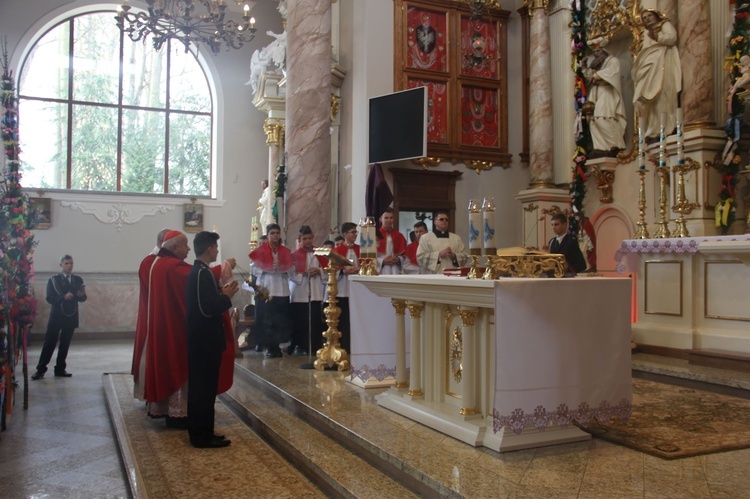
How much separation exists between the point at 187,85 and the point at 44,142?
327 centimetres

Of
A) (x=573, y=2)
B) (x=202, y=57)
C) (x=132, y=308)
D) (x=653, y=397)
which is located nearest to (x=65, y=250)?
(x=132, y=308)

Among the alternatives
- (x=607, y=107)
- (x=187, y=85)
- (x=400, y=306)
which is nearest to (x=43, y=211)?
(x=187, y=85)

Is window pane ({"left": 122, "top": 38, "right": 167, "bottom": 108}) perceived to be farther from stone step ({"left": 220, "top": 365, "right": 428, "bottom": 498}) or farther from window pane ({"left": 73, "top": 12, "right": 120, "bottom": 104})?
stone step ({"left": 220, "top": 365, "right": 428, "bottom": 498})

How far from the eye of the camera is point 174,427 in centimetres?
527

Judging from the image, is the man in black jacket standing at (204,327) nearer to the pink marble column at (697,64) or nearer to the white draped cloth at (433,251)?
the white draped cloth at (433,251)

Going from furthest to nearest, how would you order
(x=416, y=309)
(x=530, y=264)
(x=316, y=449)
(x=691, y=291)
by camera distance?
(x=691, y=291)
(x=416, y=309)
(x=316, y=449)
(x=530, y=264)

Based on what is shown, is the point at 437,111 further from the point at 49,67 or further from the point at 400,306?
the point at 49,67

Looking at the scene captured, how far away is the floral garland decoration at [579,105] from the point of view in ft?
31.6

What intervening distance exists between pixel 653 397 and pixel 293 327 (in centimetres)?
431

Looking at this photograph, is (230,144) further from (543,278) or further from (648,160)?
(543,278)

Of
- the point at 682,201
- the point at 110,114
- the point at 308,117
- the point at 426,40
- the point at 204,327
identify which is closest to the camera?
the point at 204,327

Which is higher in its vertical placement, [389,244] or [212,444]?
[389,244]

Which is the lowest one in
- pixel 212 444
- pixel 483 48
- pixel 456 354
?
pixel 212 444

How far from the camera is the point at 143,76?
48.1 feet
